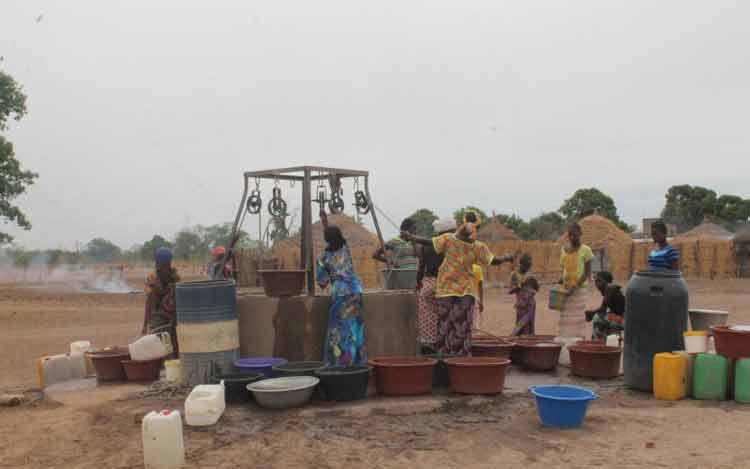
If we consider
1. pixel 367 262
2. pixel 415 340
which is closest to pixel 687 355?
pixel 415 340

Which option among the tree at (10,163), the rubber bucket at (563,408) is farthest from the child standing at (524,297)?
the tree at (10,163)

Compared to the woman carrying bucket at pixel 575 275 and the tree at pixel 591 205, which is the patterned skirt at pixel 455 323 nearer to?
the woman carrying bucket at pixel 575 275

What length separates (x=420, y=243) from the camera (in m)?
5.60

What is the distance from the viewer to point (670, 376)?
501cm

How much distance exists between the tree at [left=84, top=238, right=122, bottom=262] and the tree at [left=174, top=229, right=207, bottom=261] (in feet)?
56.9

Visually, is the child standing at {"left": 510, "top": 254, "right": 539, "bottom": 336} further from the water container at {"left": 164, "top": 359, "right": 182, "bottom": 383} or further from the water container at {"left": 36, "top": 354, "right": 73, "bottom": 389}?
the water container at {"left": 36, "top": 354, "right": 73, "bottom": 389}

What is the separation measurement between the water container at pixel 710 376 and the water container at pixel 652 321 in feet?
1.01

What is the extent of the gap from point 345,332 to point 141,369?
2045 mm

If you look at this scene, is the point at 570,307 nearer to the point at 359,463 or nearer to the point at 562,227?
the point at 359,463

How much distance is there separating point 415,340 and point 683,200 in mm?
47031

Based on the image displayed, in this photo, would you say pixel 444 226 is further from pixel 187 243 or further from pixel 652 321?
pixel 187 243

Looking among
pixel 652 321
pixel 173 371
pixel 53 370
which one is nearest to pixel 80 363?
pixel 53 370

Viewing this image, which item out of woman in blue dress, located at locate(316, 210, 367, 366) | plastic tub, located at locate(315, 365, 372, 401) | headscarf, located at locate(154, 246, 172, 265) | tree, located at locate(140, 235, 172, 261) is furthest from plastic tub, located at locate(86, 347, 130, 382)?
tree, located at locate(140, 235, 172, 261)

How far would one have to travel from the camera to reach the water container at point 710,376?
4.94 m
